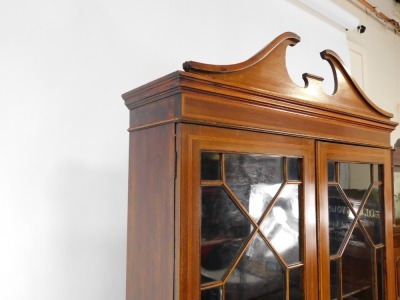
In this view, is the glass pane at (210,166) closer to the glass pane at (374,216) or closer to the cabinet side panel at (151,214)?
the cabinet side panel at (151,214)

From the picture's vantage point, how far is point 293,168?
82cm

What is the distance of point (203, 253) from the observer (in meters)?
0.67

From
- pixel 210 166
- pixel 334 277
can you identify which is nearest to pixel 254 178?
pixel 210 166

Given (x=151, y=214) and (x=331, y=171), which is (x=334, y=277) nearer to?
(x=331, y=171)

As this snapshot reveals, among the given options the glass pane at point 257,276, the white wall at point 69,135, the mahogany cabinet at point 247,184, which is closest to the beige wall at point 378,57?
the mahogany cabinet at point 247,184

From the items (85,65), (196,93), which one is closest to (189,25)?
(85,65)

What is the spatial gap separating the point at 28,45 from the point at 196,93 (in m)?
0.53

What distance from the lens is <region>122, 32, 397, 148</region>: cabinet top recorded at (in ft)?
2.12

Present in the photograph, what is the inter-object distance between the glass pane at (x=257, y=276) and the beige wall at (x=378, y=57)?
1670 mm

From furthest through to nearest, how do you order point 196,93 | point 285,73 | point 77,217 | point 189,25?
point 189,25 → point 77,217 → point 285,73 → point 196,93

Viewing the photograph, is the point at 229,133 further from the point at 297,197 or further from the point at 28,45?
the point at 28,45

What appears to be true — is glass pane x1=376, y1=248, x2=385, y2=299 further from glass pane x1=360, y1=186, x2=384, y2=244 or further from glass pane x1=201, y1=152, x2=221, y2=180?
glass pane x1=201, y1=152, x2=221, y2=180

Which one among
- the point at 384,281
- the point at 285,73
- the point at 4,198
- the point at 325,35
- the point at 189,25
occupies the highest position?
the point at 325,35

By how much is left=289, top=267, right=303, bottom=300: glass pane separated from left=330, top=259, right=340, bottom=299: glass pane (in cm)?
13
